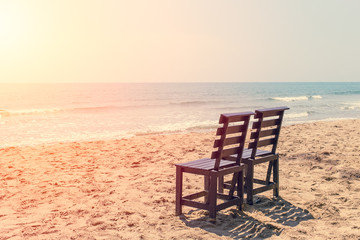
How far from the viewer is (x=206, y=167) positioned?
178 inches

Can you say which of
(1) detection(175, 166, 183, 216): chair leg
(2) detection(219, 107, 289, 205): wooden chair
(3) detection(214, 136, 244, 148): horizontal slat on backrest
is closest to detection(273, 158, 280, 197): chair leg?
(2) detection(219, 107, 289, 205): wooden chair

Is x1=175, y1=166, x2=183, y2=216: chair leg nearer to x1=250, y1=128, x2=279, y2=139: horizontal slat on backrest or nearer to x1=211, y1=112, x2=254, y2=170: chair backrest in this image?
x1=211, y1=112, x2=254, y2=170: chair backrest

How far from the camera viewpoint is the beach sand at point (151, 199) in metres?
4.27

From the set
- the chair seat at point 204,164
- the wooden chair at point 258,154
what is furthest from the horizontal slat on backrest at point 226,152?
the wooden chair at point 258,154

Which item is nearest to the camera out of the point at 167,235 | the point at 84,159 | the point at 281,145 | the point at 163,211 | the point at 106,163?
the point at 167,235

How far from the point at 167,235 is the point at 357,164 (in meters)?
4.84

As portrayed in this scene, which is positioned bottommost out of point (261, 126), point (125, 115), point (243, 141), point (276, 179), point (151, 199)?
point (125, 115)

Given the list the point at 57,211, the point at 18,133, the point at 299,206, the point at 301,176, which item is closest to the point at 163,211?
the point at 57,211

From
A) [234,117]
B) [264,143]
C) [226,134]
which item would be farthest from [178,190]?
[264,143]

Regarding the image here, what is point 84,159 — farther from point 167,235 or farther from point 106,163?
point 167,235

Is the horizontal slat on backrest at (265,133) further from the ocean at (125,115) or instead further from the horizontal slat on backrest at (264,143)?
the ocean at (125,115)

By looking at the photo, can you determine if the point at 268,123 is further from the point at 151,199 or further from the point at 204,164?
the point at 151,199

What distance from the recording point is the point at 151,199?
5.43 m

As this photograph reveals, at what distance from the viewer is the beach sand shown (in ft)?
14.0
